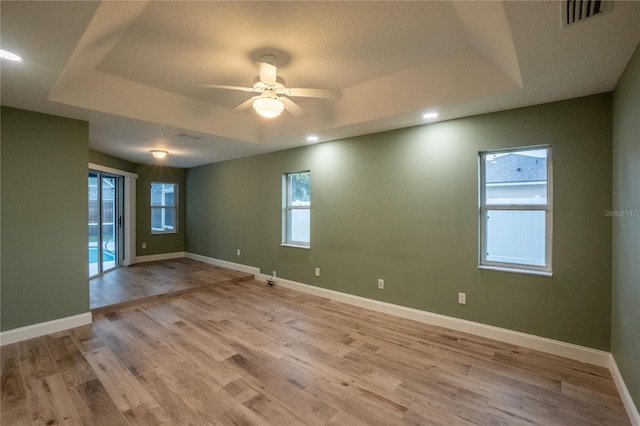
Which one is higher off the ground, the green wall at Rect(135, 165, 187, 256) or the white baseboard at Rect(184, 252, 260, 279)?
the green wall at Rect(135, 165, 187, 256)

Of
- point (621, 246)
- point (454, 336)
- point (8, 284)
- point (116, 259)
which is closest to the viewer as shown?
point (621, 246)

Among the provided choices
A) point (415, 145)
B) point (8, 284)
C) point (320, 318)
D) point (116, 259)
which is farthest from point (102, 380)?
point (116, 259)

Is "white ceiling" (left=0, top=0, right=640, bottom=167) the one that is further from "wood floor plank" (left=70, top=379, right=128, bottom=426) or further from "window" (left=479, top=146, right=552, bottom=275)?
"wood floor plank" (left=70, top=379, right=128, bottom=426)

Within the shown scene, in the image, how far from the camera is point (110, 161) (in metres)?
5.84

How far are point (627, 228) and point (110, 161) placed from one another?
24.9 ft

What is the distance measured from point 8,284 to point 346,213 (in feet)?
13.1

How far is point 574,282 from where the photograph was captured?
2.71m

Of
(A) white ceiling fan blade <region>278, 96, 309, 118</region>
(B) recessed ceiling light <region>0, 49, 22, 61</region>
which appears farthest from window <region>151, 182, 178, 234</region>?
(A) white ceiling fan blade <region>278, 96, 309, 118</region>

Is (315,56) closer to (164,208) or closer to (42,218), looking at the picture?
(42,218)

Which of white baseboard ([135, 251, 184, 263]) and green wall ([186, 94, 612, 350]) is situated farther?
white baseboard ([135, 251, 184, 263])

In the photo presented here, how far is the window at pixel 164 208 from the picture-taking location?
7328mm

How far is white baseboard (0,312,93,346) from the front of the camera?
9.78 feet

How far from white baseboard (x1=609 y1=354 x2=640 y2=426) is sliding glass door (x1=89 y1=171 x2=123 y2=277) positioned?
721 centimetres

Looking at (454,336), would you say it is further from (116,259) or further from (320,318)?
(116,259)
